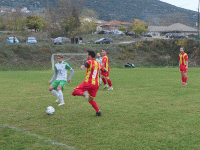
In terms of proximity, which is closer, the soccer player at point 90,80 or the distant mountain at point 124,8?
the soccer player at point 90,80

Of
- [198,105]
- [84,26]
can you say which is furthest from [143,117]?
[84,26]

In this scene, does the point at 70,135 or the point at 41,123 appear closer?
the point at 70,135

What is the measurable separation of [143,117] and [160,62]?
33.7 m

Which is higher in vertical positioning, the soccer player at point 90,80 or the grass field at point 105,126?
the soccer player at point 90,80

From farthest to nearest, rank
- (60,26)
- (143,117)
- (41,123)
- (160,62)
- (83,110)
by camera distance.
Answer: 1. (60,26)
2. (160,62)
3. (83,110)
4. (143,117)
5. (41,123)

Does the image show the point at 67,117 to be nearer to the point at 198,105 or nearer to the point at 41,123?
the point at 41,123

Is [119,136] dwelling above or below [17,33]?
below

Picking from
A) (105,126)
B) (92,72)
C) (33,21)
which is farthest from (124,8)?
(105,126)

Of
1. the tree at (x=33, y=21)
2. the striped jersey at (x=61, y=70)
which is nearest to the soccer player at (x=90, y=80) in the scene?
the striped jersey at (x=61, y=70)

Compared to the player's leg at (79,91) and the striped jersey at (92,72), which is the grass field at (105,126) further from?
the striped jersey at (92,72)

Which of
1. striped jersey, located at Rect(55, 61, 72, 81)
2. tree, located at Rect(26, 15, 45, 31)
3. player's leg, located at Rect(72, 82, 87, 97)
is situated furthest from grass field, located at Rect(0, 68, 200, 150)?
tree, located at Rect(26, 15, 45, 31)

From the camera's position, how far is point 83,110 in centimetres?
735

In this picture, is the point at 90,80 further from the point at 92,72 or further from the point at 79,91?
the point at 79,91

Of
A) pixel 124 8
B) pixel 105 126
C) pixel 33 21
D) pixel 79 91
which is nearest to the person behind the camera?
pixel 105 126
